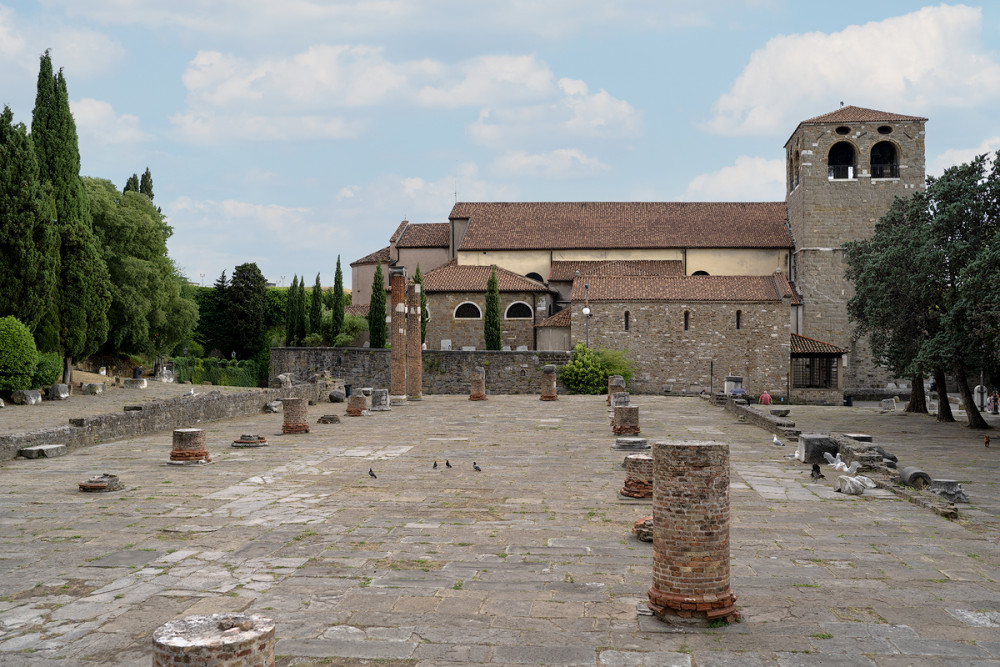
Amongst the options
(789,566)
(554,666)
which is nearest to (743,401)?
(789,566)

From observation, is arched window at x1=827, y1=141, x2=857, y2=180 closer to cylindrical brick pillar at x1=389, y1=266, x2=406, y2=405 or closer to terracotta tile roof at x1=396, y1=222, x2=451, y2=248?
terracotta tile roof at x1=396, y1=222, x2=451, y2=248

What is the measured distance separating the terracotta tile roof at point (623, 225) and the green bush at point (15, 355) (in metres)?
27.8

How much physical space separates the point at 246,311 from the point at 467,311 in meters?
21.1

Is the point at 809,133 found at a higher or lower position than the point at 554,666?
higher

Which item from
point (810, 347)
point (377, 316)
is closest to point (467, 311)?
point (377, 316)

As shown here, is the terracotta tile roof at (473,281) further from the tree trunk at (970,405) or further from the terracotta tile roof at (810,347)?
the tree trunk at (970,405)

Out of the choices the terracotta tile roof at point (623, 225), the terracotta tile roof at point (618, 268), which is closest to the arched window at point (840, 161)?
the terracotta tile roof at point (623, 225)

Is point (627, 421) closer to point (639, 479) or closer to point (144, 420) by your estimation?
point (639, 479)

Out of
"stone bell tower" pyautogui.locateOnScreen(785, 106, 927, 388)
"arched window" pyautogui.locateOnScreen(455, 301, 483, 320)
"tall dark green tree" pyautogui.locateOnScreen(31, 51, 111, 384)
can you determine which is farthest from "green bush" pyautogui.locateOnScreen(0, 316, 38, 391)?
"stone bell tower" pyautogui.locateOnScreen(785, 106, 927, 388)

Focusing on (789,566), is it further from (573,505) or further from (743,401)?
(743,401)

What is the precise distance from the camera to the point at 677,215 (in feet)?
165

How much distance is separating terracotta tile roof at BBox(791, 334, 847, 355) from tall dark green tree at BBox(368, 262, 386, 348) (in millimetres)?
22579

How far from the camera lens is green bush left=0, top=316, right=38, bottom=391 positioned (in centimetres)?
2466

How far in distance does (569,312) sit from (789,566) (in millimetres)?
35784
